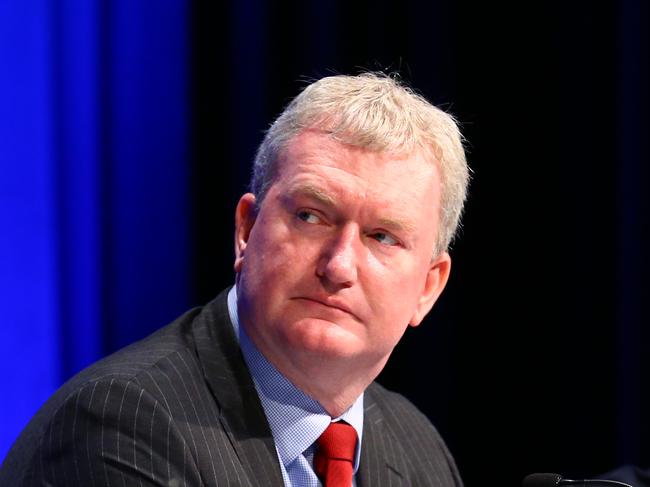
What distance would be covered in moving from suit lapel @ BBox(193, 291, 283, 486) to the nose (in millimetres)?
268

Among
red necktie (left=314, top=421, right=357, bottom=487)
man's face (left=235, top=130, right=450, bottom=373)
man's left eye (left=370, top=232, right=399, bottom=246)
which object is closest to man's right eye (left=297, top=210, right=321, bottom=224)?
man's face (left=235, top=130, right=450, bottom=373)

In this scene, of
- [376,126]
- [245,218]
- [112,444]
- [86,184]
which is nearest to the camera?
[112,444]

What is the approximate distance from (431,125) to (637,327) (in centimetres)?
167

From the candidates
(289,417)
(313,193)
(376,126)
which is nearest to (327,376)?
(289,417)

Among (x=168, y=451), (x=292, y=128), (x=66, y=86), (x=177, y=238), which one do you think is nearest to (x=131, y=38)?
(x=66, y=86)

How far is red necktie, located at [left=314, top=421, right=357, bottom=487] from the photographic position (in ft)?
6.52

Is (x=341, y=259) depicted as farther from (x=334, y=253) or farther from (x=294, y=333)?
(x=294, y=333)

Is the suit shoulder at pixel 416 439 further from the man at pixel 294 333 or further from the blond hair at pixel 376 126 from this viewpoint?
the blond hair at pixel 376 126

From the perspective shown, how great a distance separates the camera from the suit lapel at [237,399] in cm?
186

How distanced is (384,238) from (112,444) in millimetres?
657

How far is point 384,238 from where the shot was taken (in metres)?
1.98

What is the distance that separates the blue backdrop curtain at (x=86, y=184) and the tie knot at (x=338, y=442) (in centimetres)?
125

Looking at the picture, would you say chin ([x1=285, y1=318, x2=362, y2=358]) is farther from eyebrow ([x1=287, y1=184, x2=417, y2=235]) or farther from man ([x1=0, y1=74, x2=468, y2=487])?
eyebrow ([x1=287, y1=184, x2=417, y2=235])

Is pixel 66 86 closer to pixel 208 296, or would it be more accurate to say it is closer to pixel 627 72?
pixel 208 296
